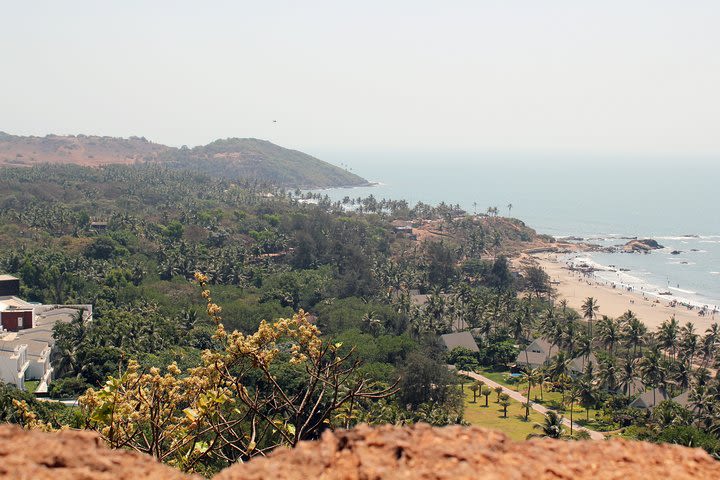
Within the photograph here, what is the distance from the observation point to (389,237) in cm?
11481

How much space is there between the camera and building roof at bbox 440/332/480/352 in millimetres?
62156

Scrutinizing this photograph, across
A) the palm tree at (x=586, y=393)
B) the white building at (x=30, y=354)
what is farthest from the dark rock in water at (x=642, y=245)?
Result: the white building at (x=30, y=354)

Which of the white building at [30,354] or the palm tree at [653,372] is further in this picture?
the palm tree at [653,372]

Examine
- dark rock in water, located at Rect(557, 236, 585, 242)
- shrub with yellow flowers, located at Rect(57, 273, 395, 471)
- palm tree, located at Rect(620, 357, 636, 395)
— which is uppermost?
shrub with yellow flowers, located at Rect(57, 273, 395, 471)

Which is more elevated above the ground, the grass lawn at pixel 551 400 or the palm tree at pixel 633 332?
the palm tree at pixel 633 332

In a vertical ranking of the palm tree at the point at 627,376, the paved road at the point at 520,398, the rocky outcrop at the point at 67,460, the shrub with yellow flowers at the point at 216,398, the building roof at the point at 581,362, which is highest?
the rocky outcrop at the point at 67,460

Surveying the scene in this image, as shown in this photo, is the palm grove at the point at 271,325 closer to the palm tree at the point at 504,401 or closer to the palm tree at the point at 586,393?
the palm tree at the point at 586,393

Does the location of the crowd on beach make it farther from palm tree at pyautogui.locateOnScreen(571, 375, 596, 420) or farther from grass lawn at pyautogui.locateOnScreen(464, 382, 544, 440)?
grass lawn at pyautogui.locateOnScreen(464, 382, 544, 440)

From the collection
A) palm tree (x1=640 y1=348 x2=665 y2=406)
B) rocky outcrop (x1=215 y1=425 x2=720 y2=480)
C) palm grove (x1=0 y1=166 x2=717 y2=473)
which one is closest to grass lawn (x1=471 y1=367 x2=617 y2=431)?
palm grove (x1=0 y1=166 x2=717 y2=473)

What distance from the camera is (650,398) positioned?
4794 centimetres

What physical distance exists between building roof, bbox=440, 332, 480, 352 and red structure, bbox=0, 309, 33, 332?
112 ft

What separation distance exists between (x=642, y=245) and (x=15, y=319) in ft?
354

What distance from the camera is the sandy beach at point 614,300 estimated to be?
7781cm

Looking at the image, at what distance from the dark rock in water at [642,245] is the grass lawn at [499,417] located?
278 ft
